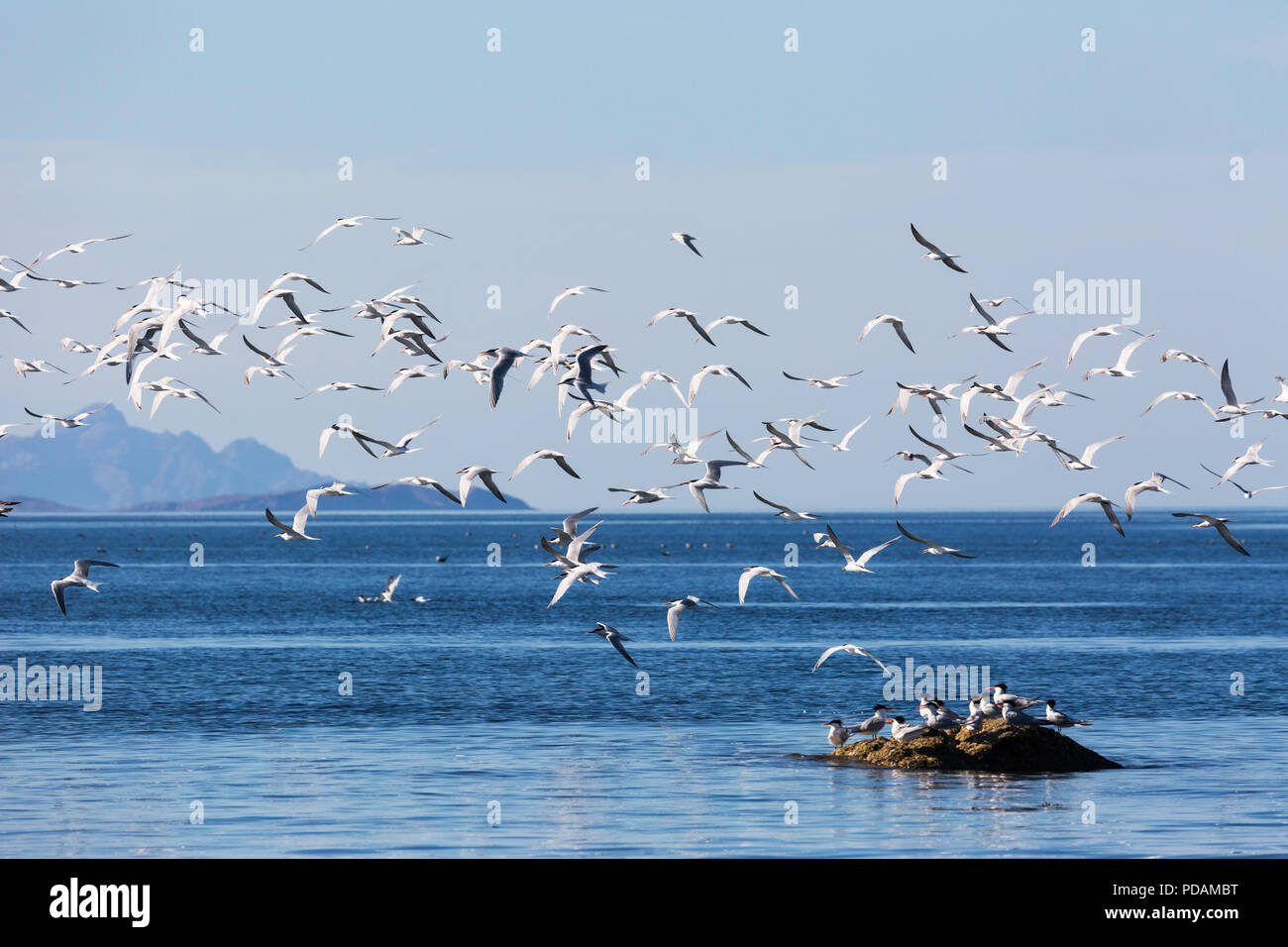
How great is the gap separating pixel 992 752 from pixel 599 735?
12.5 metres

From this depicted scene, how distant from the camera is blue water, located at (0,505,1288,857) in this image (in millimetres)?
27219

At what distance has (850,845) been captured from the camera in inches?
1019

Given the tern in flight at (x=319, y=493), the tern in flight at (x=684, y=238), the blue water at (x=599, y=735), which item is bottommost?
the blue water at (x=599, y=735)

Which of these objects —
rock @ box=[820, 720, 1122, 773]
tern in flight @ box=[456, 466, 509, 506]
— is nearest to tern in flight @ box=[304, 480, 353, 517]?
tern in flight @ box=[456, 466, 509, 506]

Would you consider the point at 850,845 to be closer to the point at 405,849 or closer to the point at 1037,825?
the point at 1037,825

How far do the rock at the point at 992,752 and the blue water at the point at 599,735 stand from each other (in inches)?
19.6

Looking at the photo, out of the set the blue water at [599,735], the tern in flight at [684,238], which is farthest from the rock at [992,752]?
the tern in flight at [684,238]

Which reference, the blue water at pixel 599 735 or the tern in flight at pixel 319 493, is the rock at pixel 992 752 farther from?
the tern in flight at pixel 319 493

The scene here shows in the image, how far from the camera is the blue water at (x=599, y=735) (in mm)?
27219

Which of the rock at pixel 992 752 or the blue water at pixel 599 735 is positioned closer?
the blue water at pixel 599 735

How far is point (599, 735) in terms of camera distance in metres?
41.9

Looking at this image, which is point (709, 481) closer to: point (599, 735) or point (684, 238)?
point (684, 238)
